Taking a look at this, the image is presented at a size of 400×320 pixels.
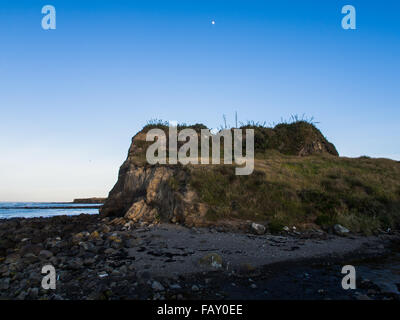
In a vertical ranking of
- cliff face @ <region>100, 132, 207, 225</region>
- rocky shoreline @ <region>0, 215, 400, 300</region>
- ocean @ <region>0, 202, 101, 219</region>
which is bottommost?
ocean @ <region>0, 202, 101, 219</region>

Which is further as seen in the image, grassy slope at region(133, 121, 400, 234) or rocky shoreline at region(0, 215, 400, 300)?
grassy slope at region(133, 121, 400, 234)

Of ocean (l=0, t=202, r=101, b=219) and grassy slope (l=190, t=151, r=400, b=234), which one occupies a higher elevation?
grassy slope (l=190, t=151, r=400, b=234)

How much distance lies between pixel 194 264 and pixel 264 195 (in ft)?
27.2

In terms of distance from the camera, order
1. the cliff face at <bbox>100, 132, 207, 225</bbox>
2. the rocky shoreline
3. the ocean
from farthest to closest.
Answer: the ocean
the cliff face at <bbox>100, 132, 207, 225</bbox>
the rocky shoreline

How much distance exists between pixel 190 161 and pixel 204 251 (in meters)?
9.87

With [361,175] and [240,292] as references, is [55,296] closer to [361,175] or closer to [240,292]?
[240,292]

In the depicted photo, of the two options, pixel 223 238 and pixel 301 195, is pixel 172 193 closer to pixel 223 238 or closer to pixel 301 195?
pixel 223 238

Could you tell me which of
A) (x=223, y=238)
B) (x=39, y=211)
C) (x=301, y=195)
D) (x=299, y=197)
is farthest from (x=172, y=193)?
(x=39, y=211)

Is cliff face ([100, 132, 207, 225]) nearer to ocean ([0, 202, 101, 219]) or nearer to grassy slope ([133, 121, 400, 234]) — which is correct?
grassy slope ([133, 121, 400, 234])

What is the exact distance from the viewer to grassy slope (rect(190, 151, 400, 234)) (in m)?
14.6

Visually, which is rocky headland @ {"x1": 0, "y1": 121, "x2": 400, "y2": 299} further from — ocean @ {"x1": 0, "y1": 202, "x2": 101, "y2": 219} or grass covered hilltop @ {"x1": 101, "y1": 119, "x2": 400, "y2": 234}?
ocean @ {"x1": 0, "y1": 202, "x2": 101, "y2": 219}

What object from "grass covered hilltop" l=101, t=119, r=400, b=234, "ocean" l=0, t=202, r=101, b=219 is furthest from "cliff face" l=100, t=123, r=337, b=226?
"ocean" l=0, t=202, r=101, b=219

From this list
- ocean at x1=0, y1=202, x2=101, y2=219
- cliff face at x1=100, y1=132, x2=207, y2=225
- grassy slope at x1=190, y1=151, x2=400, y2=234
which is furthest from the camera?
ocean at x1=0, y1=202, x2=101, y2=219
